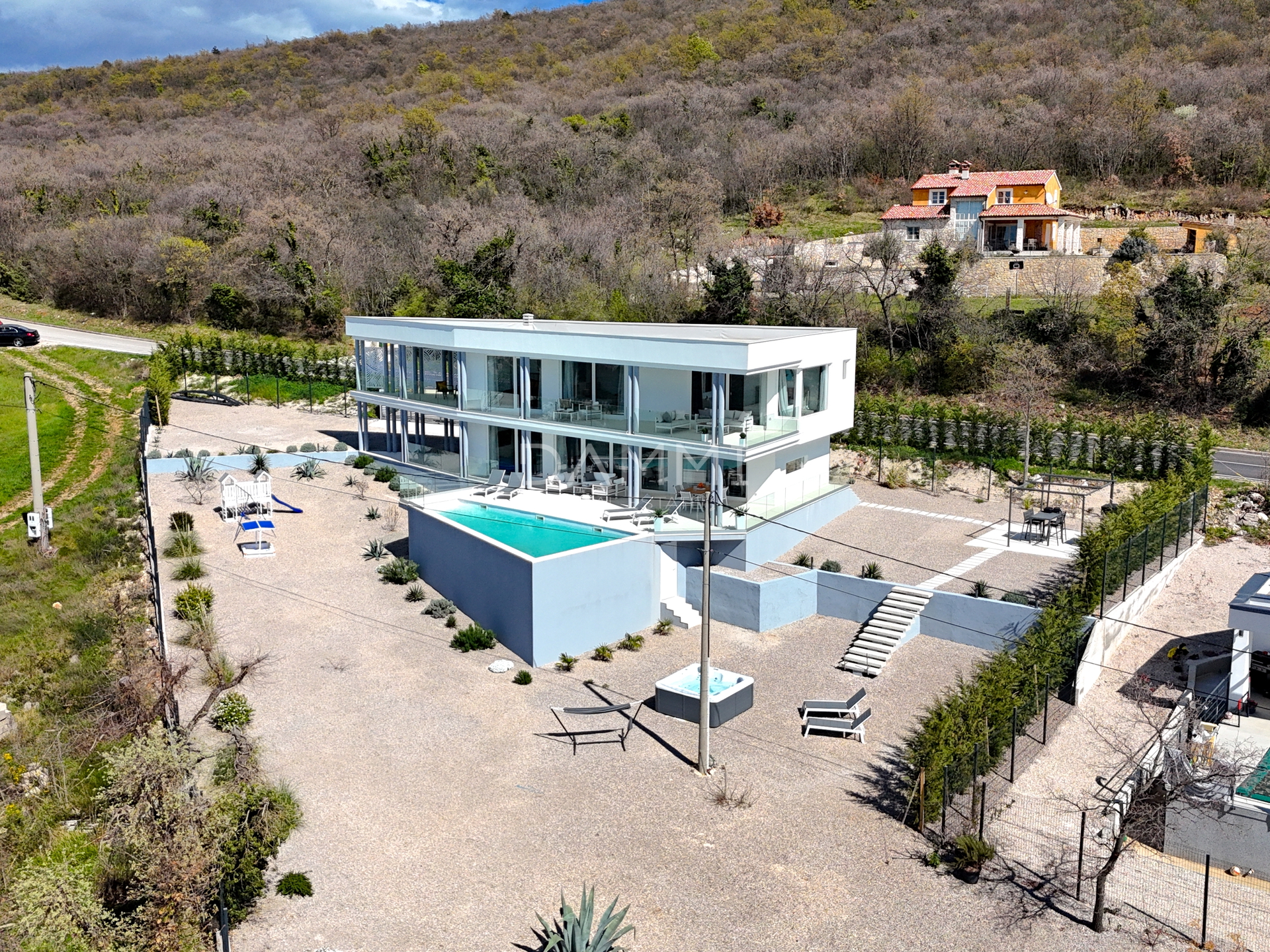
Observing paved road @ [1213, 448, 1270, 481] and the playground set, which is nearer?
the playground set

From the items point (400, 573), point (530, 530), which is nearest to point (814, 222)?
point (530, 530)

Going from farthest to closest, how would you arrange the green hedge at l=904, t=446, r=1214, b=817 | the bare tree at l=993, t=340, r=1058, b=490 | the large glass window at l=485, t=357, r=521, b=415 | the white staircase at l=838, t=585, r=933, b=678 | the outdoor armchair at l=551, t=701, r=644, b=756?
the bare tree at l=993, t=340, r=1058, b=490, the large glass window at l=485, t=357, r=521, b=415, the white staircase at l=838, t=585, r=933, b=678, the outdoor armchair at l=551, t=701, r=644, b=756, the green hedge at l=904, t=446, r=1214, b=817

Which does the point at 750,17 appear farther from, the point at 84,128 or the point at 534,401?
the point at 534,401

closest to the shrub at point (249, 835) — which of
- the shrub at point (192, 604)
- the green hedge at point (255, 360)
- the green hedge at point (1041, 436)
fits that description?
the shrub at point (192, 604)

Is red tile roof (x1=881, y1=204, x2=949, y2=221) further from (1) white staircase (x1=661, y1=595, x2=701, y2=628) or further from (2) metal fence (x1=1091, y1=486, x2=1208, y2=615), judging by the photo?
(1) white staircase (x1=661, y1=595, x2=701, y2=628)

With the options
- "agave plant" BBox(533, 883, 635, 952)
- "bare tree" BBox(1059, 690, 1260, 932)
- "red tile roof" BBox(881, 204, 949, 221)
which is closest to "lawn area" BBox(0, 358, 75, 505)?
"agave plant" BBox(533, 883, 635, 952)

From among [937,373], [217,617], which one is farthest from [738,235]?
[217,617]

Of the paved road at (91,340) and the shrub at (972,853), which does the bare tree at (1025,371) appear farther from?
the paved road at (91,340)
